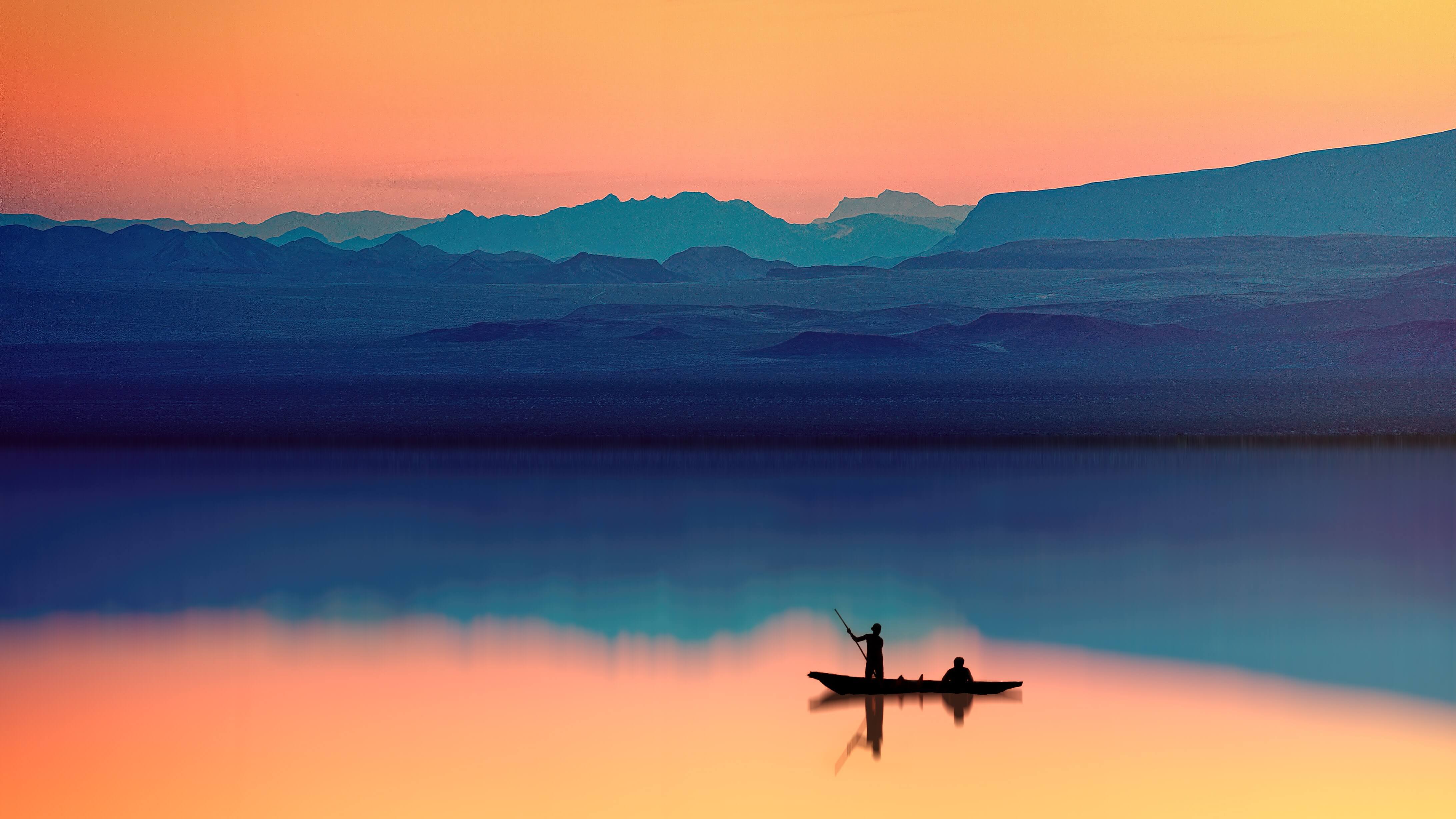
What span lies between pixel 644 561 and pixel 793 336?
16489 cm

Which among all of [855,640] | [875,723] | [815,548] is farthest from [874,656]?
[815,548]

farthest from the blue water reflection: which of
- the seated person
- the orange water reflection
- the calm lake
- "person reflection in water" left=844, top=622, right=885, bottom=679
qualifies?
the seated person

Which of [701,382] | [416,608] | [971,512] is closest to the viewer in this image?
[416,608]

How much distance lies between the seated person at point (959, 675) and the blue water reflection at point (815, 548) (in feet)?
13.7

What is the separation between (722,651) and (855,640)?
10.6 ft

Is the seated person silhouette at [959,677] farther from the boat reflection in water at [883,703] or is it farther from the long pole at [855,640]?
the long pole at [855,640]

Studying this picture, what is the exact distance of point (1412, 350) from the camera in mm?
154125

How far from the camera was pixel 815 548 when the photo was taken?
94.4ft

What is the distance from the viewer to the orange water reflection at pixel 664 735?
43.3 ft

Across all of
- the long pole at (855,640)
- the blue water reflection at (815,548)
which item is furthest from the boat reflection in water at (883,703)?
the blue water reflection at (815,548)

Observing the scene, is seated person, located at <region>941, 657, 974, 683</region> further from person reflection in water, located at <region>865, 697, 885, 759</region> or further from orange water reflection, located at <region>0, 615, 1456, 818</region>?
person reflection in water, located at <region>865, 697, 885, 759</region>

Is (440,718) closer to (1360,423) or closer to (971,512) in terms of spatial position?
(971,512)

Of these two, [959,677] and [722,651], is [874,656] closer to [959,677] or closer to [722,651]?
[959,677]

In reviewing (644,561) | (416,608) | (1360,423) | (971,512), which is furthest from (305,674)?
(1360,423)
